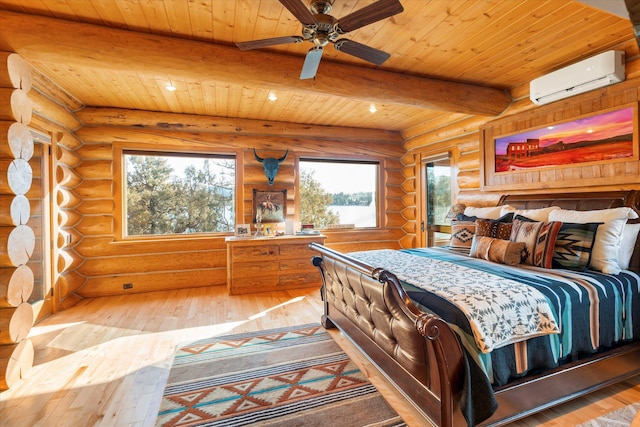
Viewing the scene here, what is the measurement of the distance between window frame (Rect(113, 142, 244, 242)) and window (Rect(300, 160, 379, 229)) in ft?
3.82

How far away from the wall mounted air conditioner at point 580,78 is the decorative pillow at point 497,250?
1738 mm

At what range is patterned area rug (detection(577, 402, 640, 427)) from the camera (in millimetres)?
1848

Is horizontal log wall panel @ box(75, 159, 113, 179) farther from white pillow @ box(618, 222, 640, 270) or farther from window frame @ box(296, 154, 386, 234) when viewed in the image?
white pillow @ box(618, 222, 640, 270)

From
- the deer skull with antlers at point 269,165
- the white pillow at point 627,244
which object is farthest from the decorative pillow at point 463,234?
the deer skull with antlers at point 269,165

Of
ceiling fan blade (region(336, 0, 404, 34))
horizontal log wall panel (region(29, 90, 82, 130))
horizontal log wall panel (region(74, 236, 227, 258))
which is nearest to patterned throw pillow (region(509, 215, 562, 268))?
ceiling fan blade (region(336, 0, 404, 34))

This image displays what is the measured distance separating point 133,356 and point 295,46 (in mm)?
3174

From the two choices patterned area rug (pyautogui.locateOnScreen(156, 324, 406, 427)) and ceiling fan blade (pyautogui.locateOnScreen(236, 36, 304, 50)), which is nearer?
patterned area rug (pyautogui.locateOnScreen(156, 324, 406, 427))

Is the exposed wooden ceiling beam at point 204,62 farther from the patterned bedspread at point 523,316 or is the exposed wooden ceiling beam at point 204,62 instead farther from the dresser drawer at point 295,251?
the dresser drawer at point 295,251

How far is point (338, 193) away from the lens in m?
5.99

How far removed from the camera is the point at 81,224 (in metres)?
4.50

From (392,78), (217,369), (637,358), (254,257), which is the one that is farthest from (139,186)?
(637,358)

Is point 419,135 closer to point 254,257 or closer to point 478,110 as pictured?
point 478,110

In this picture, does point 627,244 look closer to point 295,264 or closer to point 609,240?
point 609,240

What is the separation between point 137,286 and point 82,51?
134 inches
